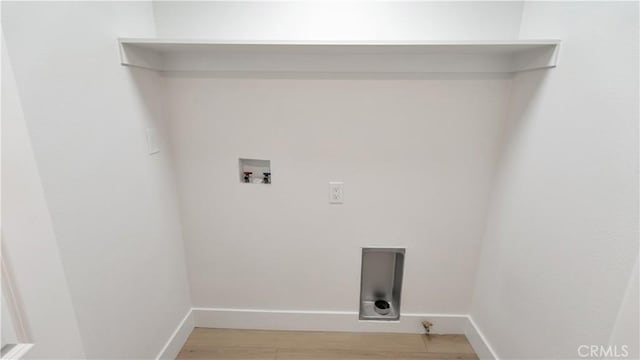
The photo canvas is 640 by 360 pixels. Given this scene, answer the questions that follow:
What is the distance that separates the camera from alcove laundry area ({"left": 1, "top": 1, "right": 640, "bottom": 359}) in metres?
0.89

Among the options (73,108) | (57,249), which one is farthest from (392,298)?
(73,108)

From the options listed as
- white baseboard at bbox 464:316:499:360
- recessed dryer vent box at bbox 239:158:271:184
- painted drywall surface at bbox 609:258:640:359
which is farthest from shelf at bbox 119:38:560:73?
white baseboard at bbox 464:316:499:360

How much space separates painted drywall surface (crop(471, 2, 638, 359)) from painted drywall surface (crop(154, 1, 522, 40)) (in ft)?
0.68

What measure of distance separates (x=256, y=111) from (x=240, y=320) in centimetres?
136

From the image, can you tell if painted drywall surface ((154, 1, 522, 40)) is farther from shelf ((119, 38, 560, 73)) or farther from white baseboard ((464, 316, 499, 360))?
white baseboard ((464, 316, 499, 360))

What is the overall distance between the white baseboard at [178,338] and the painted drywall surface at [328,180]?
4.8 inches

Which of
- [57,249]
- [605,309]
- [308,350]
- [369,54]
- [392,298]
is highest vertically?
[369,54]

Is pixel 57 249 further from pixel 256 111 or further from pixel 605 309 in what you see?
pixel 605 309

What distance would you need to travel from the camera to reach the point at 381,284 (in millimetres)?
1962

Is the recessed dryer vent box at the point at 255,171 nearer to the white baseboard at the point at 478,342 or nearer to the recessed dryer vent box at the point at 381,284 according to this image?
the recessed dryer vent box at the point at 381,284

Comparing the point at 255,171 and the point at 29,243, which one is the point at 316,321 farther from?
the point at 29,243

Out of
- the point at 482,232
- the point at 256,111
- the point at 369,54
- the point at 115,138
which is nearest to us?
the point at 115,138

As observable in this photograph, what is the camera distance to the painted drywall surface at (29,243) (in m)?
0.75

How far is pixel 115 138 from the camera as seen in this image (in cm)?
118
